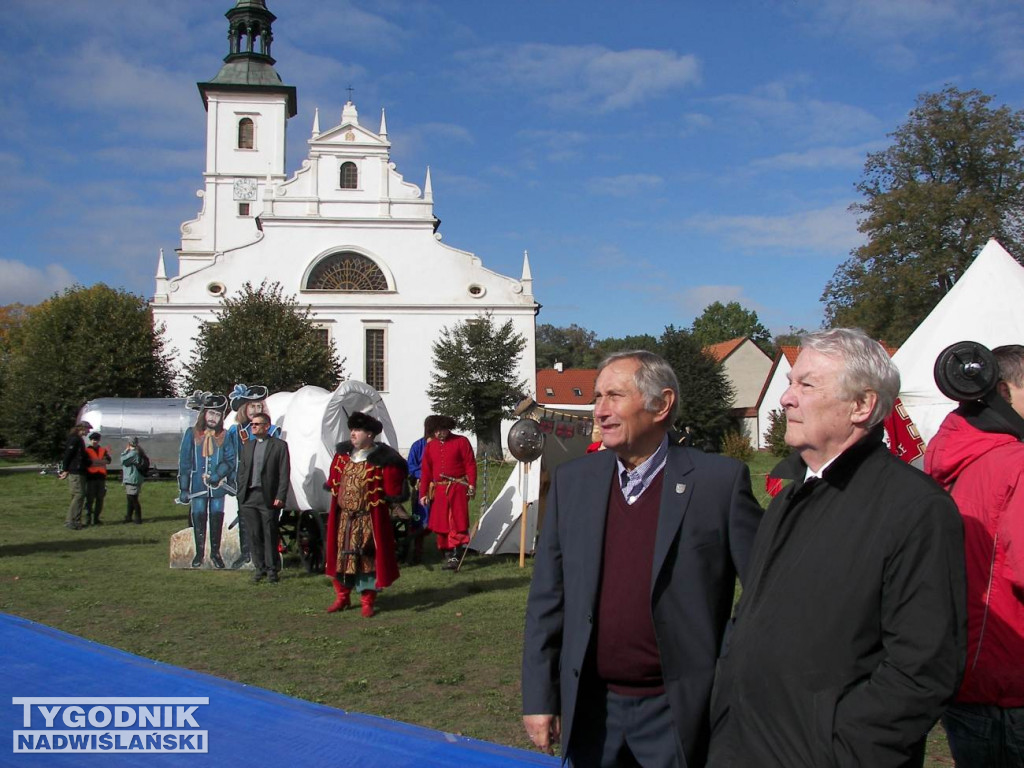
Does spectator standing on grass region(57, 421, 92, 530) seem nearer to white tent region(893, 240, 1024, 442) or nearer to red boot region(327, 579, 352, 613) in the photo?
red boot region(327, 579, 352, 613)

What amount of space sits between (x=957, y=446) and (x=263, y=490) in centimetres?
877

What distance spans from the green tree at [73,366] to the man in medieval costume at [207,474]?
29.9 meters

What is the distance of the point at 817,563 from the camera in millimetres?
2203

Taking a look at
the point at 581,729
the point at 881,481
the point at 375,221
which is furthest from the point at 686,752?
the point at 375,221

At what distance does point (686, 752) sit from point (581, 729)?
367 mm

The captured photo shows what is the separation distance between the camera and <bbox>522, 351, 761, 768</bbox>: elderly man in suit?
2809 mm

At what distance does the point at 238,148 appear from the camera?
52969 mm

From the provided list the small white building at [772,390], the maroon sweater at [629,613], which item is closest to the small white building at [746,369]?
the small white building at [772,390]

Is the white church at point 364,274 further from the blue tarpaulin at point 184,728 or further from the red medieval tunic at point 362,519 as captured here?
the blue tarpaulin at point 184,728

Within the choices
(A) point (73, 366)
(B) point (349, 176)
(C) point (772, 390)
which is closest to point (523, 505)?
(A) point (73, 366)

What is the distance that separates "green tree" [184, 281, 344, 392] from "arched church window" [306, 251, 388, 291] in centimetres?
633

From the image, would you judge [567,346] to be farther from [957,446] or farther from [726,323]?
[957,446]

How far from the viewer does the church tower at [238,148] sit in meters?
52.5

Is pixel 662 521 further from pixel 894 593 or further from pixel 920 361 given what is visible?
pixel 920 361
